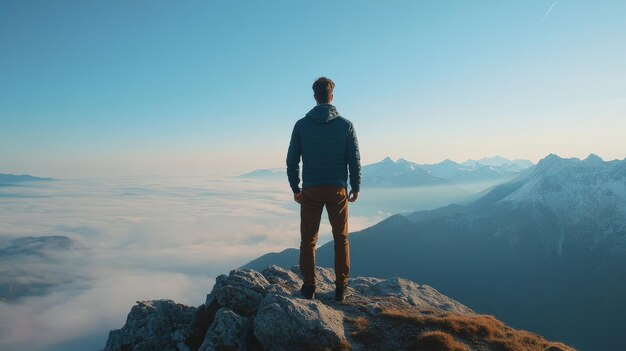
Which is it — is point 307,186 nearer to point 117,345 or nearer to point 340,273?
point 340,273

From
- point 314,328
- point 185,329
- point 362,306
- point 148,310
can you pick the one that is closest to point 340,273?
point 362,306

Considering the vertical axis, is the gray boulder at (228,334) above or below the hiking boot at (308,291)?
below

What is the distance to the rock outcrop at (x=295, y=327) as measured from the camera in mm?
11258

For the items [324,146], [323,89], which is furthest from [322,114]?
[324,146]

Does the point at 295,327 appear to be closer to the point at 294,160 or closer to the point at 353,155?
the point at 294,160

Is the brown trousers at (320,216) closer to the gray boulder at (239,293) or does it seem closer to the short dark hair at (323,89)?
the gray boulder at (239,293)

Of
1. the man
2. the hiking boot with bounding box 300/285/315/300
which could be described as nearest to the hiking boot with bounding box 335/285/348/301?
the hiking boot with bounding box 300/285/315/300

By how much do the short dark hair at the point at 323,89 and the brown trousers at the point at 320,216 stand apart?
310 centimetres

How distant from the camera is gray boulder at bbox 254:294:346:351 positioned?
11.1 metres

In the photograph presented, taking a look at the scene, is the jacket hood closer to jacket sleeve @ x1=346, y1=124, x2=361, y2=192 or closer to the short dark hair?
the short dark hair

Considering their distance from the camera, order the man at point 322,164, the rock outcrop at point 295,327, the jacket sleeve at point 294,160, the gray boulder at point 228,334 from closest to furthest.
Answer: the rock outcrop at point 295,327, the gray boulder at point 228,334, the man at point 322,164, the jacket sleeve at point 294,160

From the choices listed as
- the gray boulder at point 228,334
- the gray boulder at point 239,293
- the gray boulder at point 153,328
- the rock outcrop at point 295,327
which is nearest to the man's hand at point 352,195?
the rock outcrop at point 295,327

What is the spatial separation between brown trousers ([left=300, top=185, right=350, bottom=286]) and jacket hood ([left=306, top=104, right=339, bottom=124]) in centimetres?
231

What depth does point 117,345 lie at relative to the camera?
15.5 metres
